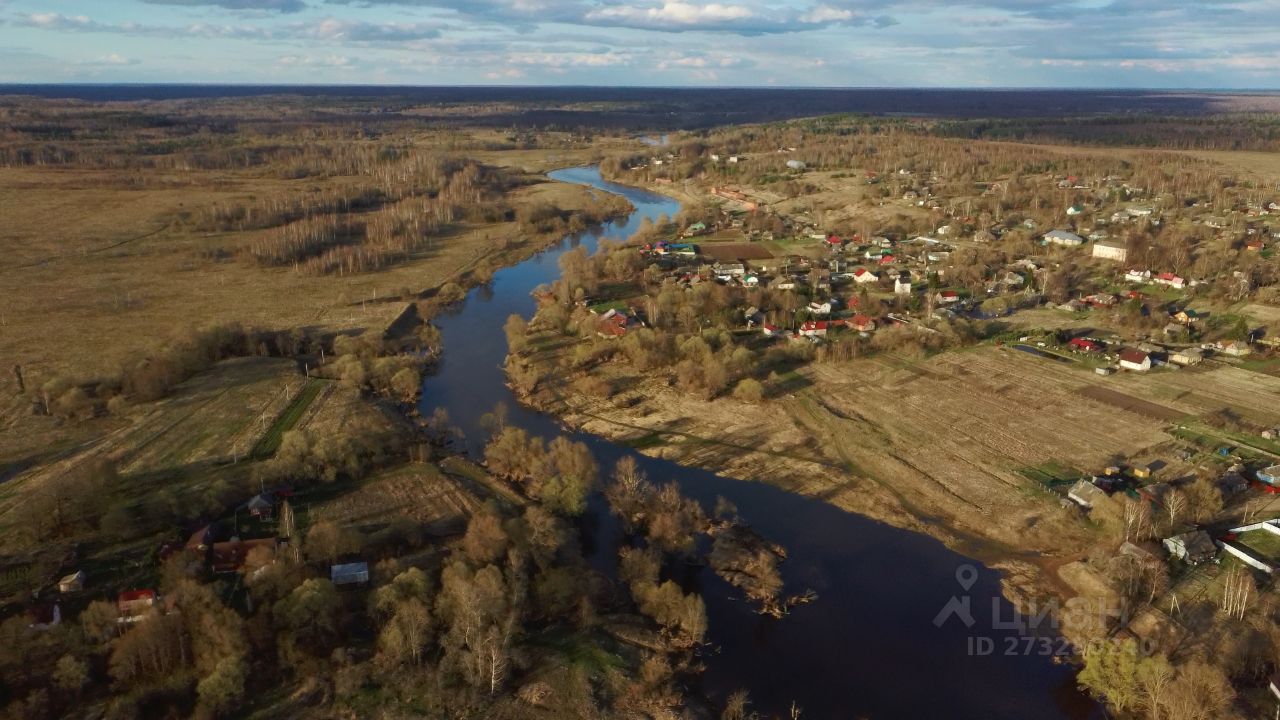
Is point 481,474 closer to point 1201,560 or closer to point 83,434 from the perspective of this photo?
point 83,434

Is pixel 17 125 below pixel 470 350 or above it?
above

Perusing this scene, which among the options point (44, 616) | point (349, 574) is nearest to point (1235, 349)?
point (349, 574)

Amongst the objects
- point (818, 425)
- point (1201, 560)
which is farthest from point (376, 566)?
point (1201, 560)

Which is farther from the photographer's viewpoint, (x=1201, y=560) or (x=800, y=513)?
(x=800, y=513)

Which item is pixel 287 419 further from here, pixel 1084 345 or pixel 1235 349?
pixel 1235 349

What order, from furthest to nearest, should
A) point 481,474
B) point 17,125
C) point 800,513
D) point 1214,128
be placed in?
1. point 1214,128
2. point 17,125
3. point 481,474
4. point 800,513

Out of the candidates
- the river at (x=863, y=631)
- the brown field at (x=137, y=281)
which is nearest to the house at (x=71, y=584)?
the river at (x=863, y=631)

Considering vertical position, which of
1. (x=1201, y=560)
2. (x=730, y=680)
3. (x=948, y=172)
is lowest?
(x=730, y=680)

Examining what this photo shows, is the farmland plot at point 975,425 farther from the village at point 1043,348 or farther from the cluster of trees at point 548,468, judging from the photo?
the cluster of trees at point 548,468
